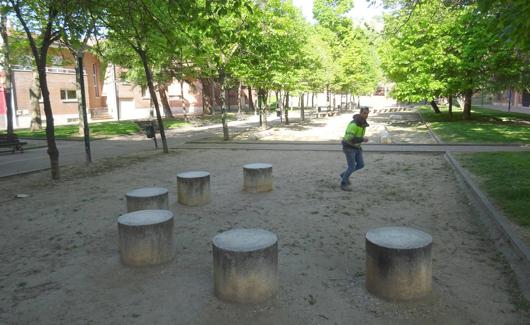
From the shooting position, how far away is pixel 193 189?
8266mm

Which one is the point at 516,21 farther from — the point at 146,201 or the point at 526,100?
the point at 526,100

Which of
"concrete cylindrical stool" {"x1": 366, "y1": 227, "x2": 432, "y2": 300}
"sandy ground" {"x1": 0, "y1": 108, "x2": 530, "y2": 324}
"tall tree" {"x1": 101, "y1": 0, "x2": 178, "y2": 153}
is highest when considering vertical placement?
"tall tree" {"x1": 101, "y1": 0, "x2": 178, "y2": 153}

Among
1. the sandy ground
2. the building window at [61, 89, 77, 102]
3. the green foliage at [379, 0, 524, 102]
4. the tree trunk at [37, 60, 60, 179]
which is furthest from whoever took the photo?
the building window at [61, 89, 77, 102]

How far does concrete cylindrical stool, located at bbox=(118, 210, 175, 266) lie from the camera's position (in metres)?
5.25

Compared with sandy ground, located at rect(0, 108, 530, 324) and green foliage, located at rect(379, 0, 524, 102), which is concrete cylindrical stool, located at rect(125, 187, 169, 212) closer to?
sandy ground, located at rect(0, 108, 530, 324)

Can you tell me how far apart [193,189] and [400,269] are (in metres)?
4.92

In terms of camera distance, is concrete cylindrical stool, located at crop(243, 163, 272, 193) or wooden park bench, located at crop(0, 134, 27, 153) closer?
concrete cylindrical stool, located at crop(243, 163, 272, 193)

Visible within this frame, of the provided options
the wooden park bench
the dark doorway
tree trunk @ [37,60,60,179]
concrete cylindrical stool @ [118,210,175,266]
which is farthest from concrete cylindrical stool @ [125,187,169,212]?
the dark doorway

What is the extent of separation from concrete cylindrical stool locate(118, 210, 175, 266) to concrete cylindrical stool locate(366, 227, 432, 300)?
2643 mm

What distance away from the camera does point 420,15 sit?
80.2ft

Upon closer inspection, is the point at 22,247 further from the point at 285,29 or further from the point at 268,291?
the point at 285,29

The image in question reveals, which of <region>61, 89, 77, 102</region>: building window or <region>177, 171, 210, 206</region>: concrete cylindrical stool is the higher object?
<region>61, 89, 77, 102</region>: building window

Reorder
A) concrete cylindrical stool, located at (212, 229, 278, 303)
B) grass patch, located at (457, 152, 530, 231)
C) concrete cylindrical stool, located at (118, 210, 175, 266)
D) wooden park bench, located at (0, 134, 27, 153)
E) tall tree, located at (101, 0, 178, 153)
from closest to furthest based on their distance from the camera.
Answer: concrete cylindrical stool, located at (212, 229, 278, 303) → concrete cylindrical stool, located at (118, 210, 175, 266) → grass patch, located at (457, 152, 530, 231) → tall tree, located at (101, 0, 178, 153) → wooden park bench, located at (0, 134, 27, 153)

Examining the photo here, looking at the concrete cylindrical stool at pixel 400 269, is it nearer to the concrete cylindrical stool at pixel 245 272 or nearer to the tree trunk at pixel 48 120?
the concrete cylindrical stool at pixel 245 272
